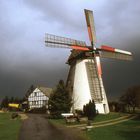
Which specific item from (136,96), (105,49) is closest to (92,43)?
(105,49)

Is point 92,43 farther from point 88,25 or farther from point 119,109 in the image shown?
point 119,109

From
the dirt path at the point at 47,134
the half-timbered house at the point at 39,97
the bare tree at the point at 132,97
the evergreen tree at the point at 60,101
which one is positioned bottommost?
the dirt path at the point at 47,134

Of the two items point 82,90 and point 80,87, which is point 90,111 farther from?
point 80,87

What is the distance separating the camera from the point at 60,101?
46.0 m

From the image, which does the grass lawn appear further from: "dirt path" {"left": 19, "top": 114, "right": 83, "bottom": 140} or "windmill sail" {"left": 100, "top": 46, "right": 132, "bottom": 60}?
"windmill sail" {"left": 100, "top": 46, "right": 132, "bottom": 60}

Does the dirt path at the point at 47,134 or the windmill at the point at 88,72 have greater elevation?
the windmill at the point at 88,72

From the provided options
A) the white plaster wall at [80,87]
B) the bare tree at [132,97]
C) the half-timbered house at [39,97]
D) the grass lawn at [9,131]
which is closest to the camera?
the grass lawn at [9,131]

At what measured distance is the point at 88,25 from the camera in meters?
47.9

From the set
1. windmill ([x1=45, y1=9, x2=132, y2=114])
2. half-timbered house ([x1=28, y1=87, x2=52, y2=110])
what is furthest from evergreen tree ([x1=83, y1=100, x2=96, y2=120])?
half-timbered house ([x1=28, y1=87, x2=52, y2=110])

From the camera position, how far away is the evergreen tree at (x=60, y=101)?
4553 centimetres

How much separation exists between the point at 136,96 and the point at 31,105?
3620 centimetres

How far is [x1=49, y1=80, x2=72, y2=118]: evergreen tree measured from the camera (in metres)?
45.5

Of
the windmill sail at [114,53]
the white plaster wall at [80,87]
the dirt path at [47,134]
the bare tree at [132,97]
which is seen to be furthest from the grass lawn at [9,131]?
the bare tree at [132,97]

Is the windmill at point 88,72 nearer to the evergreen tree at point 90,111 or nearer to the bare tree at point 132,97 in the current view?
the evergreen tree at point 90,111
